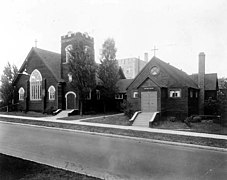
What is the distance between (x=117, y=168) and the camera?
695cm

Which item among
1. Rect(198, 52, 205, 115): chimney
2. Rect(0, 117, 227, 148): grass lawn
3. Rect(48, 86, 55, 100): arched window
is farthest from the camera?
Rect(48, 86, 55, 100): arched window

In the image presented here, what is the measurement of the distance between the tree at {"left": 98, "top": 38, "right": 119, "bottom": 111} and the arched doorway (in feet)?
14.6

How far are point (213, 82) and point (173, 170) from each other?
23839 millimetres

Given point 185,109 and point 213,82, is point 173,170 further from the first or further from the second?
A: point 213,82

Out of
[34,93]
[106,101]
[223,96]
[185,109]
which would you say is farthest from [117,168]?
[34,93]

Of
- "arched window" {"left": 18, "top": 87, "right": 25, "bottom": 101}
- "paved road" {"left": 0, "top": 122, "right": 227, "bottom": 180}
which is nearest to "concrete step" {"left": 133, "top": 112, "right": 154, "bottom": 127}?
"paved road" {"left": 0, "top": 122, "right": 227, "bottom": 180}

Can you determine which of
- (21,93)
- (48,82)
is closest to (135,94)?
(48,82)

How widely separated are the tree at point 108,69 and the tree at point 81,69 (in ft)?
13.4

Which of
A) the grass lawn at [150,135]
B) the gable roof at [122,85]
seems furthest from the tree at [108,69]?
the grass lawn at [150,135]

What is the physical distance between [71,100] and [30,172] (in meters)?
22.0

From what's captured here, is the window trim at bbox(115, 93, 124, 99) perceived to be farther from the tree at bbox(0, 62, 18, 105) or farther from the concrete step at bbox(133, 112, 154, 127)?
the tree at bbox(0, 62, 18, 105)

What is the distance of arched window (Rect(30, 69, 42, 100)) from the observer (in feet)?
96.7

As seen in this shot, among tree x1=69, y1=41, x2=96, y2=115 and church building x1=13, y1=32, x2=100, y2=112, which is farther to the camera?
church building x1=13, y1=32, x2=100, y2=112

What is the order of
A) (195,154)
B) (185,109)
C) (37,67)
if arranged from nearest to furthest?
(195,154), (185,109), (37,67)
